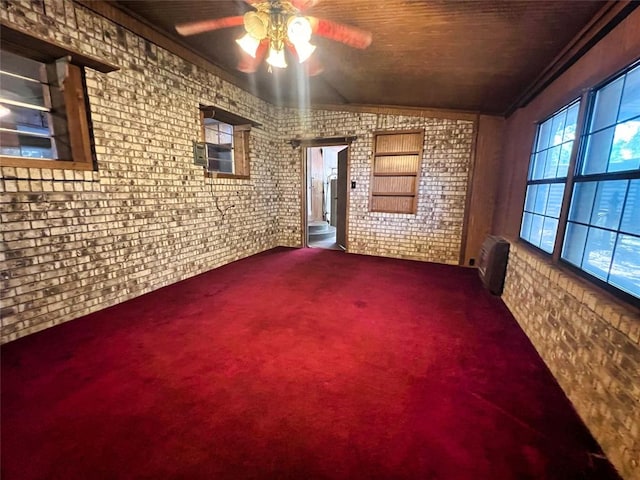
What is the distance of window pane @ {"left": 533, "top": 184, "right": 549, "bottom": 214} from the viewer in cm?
284

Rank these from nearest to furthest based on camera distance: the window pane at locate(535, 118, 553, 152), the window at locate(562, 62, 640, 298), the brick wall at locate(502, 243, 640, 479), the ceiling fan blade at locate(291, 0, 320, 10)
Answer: the brick wall at locate(502, 243, 640, 479), the window at locate(562, 62, 640, 298), the ceiling fan blade at locate(291, 0, 320, 10), the window pane at locate(535, 118, 553, 152)

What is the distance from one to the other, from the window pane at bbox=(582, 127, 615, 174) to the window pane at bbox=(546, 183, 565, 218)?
1.28 ft

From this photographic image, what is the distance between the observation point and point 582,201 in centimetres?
214

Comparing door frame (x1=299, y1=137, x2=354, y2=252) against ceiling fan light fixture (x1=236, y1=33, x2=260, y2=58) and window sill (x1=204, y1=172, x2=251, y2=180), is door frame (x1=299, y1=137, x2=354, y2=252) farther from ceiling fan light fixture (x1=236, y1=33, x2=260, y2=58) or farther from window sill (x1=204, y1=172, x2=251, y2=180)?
ceiling fan light fixture (x1=236, y1=33, x2=260, y2=58)

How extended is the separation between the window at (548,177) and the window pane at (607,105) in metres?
0.26

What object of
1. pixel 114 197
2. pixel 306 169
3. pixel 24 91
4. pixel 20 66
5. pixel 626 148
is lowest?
pixel 114 197

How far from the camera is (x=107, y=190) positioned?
2.89 metres

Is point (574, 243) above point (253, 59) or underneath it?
underneath

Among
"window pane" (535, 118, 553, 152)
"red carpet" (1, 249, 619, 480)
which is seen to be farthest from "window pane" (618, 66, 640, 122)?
"red carpet" (1, 249, 619, 480)

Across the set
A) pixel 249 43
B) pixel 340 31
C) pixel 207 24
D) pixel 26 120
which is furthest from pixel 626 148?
pixel 26 120

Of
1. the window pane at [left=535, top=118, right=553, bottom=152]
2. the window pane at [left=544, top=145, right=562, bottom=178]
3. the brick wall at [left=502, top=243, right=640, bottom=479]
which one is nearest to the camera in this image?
the brick wall at [left=502, top=243, right=640, bottom=479]

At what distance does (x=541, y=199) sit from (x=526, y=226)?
0.47 meters

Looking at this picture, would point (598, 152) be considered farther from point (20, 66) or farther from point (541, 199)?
point (20, 66)

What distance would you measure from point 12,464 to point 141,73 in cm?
355
